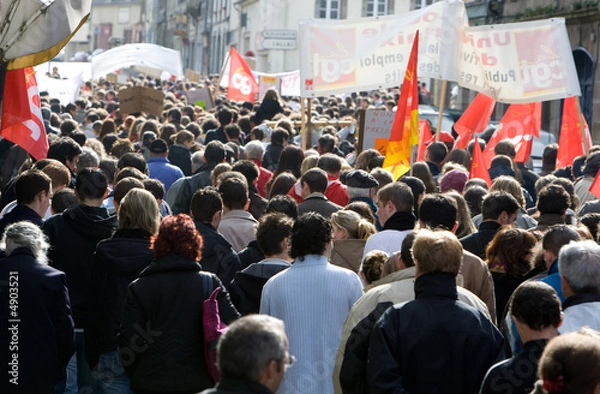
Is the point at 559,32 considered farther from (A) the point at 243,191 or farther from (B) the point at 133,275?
(B) the point at 133,275

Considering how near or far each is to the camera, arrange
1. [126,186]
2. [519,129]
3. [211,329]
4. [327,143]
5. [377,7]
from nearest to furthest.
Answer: [211,329], [126,186], [327,143], [519,129], [377,7]

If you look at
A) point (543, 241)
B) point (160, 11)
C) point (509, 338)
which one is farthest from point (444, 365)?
point (160, 11)

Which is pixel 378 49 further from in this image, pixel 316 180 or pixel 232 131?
pixel 316 180

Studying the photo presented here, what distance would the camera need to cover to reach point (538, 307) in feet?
15.8

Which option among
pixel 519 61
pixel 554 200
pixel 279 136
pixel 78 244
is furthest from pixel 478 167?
pixel 78 244

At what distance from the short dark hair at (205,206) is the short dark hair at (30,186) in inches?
37.2

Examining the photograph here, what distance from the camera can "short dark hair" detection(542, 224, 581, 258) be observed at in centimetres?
617

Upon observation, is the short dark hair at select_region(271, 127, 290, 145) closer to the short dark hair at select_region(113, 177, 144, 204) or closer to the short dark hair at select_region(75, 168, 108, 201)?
the short dark hair at select_region(113, 177, 144, 204)

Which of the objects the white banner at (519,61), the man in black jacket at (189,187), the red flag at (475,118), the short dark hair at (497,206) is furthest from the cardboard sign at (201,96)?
the short dark hair at (497,206)

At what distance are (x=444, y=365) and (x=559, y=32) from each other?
872cm

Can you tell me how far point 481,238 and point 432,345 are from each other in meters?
2.60

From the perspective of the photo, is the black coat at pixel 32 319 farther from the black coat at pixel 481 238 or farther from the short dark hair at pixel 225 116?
the short dark hair at pixel 225 116

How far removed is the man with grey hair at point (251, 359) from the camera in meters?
3.72

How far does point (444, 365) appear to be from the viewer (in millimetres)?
5211
